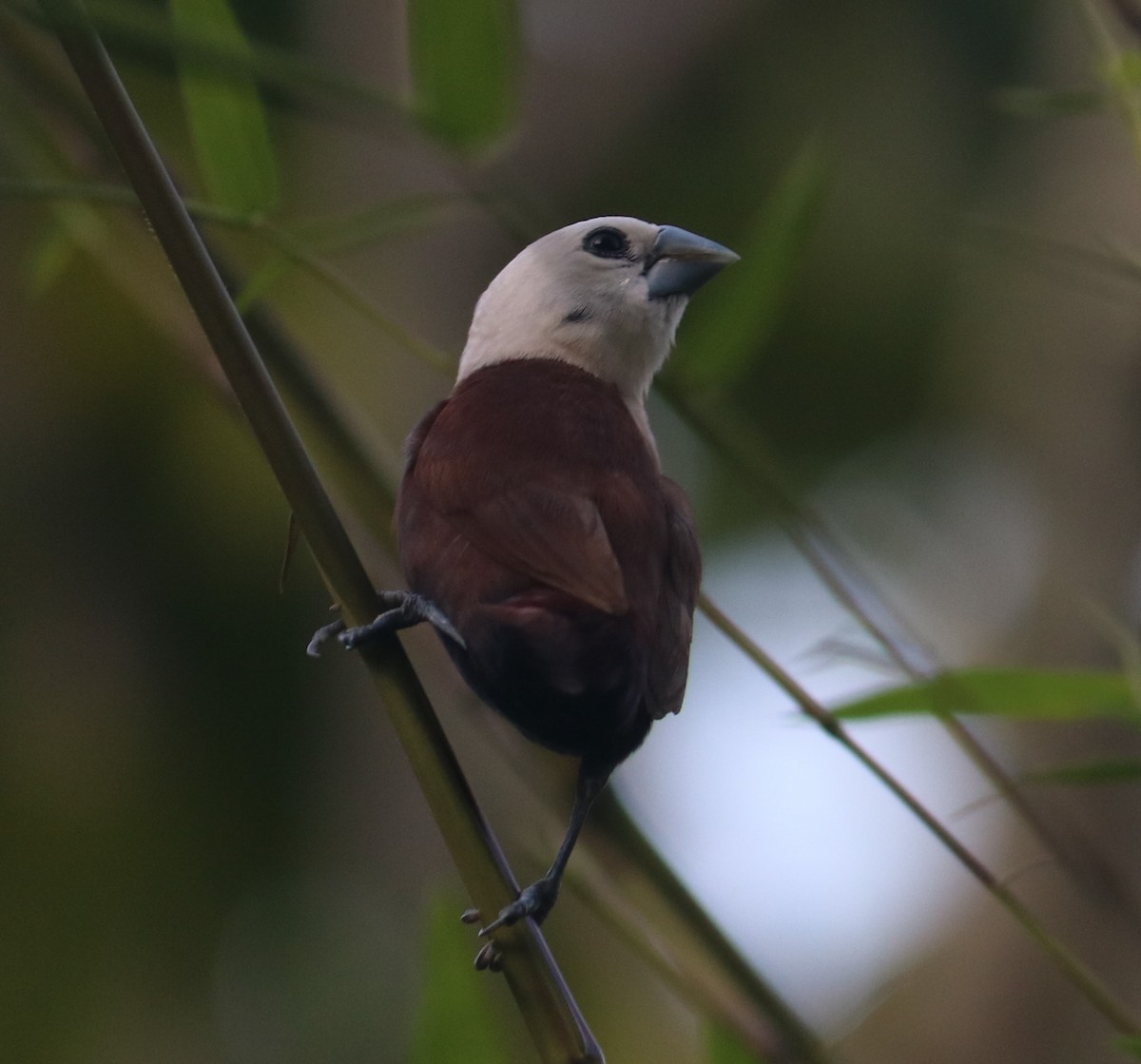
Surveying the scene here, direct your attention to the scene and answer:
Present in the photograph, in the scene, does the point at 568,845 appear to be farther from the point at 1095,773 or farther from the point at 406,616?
the point at 1095,773

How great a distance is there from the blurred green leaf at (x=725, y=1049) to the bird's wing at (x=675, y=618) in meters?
0.21

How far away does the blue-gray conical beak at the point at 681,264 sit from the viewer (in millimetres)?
1488

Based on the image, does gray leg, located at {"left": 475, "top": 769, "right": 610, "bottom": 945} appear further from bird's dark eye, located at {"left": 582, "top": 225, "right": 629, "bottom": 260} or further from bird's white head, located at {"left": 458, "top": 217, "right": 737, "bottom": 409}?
bird's dark eye, located at {"left": 582, "top": 225, "right": 629, "bottom": 260}

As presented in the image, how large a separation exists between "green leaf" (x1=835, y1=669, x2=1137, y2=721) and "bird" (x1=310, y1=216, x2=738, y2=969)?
220mm

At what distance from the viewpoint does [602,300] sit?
1513 millimetres

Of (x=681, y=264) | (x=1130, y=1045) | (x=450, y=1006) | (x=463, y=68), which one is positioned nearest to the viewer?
(x=1130, y=1045)

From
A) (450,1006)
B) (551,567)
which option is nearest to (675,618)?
(551,567)

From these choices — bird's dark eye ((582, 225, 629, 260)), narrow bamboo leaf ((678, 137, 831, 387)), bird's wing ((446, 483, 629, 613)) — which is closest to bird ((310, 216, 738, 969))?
bird's wing ((446, 483, 629, 613))

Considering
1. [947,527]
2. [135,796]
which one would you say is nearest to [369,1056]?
[135,796]

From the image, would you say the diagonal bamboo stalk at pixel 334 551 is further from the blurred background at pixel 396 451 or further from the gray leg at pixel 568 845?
the blurred background at pixel 396 451

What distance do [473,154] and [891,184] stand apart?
2979 mm

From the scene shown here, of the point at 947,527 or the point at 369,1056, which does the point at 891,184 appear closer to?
the point at 947,527

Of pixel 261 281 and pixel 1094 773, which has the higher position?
pixel 261 281

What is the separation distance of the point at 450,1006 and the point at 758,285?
0.53 metres
